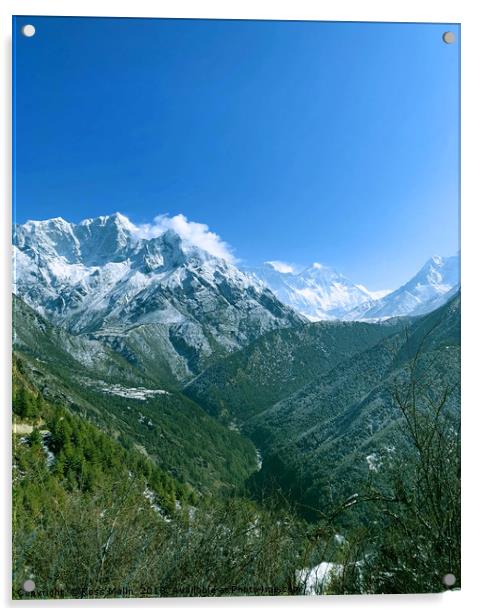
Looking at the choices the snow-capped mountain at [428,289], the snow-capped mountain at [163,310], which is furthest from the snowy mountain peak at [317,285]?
the snow-capped mountain at [163,310]

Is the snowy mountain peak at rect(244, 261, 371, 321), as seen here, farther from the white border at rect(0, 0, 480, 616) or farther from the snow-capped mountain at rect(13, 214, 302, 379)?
the snow-capped mountain at rect(13, 214, 302, 379)

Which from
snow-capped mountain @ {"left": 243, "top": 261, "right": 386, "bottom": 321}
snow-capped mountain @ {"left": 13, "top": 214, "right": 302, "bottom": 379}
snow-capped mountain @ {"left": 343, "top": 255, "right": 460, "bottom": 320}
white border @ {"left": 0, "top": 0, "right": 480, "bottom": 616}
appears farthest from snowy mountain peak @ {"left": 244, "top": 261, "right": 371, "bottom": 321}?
snow-capped mountain @ {"left": 13, "top": 214, "right": 302, "bottom": 379}

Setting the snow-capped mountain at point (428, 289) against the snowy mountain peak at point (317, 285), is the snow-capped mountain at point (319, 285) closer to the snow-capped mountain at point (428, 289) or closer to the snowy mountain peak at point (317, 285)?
the snowy mountain peak at point (317, 285)

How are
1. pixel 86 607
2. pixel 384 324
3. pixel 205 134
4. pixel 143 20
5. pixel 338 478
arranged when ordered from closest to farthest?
pixel 86 607
pixel 143 20
pixel 205 134
pixel 338 478
pixel 384 324

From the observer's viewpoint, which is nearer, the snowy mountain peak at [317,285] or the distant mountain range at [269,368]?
the distant mountain range at [269,368]
